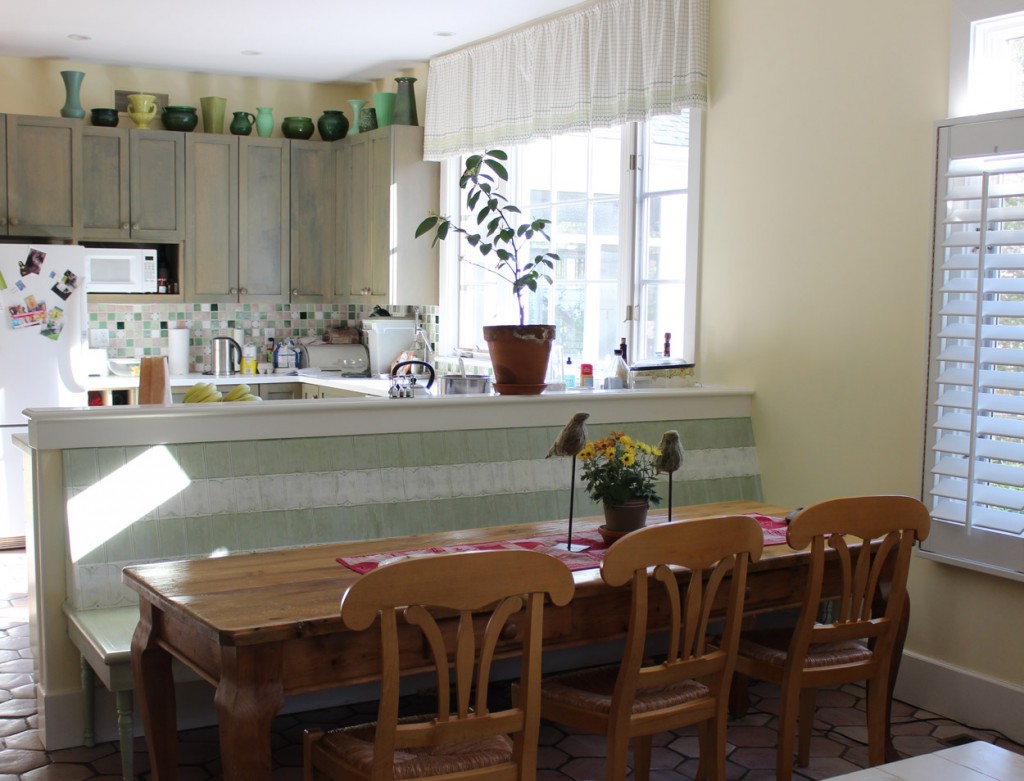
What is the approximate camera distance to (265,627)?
2064mm

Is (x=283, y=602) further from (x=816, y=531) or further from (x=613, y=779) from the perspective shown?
(x=816, y=531)

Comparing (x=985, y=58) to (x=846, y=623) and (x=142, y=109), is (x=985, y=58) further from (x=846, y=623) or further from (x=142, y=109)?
(x=142, y=109)

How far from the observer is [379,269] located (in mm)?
6391

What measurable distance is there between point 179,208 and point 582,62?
2.78m

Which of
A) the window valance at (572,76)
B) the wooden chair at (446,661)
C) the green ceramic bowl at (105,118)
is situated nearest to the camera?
the wooden chair at (446,661)

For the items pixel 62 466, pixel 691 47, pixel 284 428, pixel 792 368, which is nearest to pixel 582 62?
pixel 691 47

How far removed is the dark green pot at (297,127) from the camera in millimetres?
6797

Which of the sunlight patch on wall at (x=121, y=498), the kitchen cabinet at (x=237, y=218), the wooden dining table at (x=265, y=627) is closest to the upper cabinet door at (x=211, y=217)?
the kitchen cabinet at (x=237, y=218)

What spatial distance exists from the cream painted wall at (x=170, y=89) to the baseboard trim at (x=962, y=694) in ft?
13.9

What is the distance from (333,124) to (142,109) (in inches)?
44.7

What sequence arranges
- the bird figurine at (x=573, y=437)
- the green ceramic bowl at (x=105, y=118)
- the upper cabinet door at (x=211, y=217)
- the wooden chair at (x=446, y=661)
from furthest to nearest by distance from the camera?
1. the upper cabinet door at (x=211, y=217)
2. the green ceramic bowl at (x=105, y=118)
3. the bird figurine at (x=573, y=437)
4. the wooden chair at (x=446, y=661)

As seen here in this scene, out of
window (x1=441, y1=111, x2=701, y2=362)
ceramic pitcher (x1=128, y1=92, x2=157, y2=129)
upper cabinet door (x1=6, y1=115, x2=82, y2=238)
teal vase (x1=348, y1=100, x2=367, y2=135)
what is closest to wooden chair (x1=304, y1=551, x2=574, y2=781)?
window (x1=441, y1=111, x2=701, y2=362)

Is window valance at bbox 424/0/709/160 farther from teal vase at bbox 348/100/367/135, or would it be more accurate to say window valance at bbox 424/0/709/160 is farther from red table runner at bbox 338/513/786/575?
red table runner at bbox 338/513/786/575

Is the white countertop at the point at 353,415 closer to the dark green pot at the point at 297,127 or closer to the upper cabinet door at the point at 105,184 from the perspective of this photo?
the upper cabinet door at the point at 105,184
